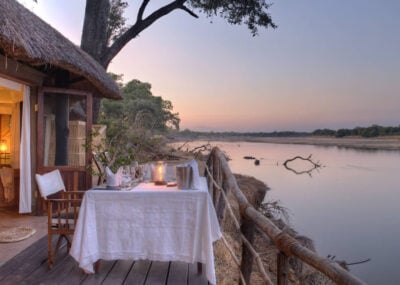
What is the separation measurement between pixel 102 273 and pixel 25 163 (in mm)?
2402

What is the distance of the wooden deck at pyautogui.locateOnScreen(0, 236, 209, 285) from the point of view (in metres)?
2.37

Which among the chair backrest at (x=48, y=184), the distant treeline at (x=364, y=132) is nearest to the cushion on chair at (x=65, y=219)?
the chair backrest at (x=48, y=184)

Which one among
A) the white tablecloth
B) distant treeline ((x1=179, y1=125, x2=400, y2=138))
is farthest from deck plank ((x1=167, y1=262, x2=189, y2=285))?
distant treeline ((x1=179, y1=125, x2=400, y2=138))

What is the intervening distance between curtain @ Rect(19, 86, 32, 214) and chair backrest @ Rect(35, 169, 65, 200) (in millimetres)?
1684

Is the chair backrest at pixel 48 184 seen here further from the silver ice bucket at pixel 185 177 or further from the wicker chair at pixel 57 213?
the silver ice bucket at pixel 185 177

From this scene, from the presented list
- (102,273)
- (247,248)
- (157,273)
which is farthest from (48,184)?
(247,248)

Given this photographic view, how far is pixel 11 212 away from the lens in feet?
15.0

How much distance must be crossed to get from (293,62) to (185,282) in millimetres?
16384

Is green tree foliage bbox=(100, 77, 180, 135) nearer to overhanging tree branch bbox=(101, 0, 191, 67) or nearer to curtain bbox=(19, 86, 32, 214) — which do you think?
overhanging tree branch bbox=(101, 0, 191, 67)

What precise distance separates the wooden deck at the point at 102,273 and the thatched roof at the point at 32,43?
1824mm

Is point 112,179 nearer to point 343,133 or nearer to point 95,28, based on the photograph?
point 95,28

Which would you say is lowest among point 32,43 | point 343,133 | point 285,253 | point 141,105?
point 285,253

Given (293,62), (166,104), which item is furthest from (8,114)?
(166,104)

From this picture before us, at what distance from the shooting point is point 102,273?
2490mm
